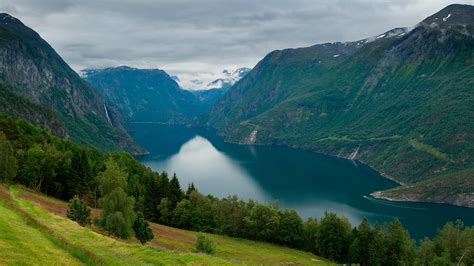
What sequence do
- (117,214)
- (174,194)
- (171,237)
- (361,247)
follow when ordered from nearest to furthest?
(117,214)
(171,237)
(361,247)
(174,194)

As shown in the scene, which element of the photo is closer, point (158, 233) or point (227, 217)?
point (158, 233)

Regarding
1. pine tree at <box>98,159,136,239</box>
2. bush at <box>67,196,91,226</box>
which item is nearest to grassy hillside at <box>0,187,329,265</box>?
bush at <box>67,196,91,226</box>

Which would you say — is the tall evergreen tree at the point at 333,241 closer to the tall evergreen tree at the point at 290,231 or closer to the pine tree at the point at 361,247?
the pine tree at the point at 361,247

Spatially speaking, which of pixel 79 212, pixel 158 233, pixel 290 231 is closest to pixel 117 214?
pixel 79 212

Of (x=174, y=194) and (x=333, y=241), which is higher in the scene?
(x=174, y=194)

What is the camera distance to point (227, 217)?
10138 centimetres

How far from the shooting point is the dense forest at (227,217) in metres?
89.1

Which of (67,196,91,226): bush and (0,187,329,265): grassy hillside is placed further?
(67,196,91,226): bush

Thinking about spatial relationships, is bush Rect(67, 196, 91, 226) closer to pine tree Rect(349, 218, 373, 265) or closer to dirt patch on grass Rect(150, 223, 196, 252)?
A: dirt patch on grass Rect(150, 223, 196, 252)

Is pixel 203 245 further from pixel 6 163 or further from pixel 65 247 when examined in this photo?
pixel 6 163

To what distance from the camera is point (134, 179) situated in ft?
365

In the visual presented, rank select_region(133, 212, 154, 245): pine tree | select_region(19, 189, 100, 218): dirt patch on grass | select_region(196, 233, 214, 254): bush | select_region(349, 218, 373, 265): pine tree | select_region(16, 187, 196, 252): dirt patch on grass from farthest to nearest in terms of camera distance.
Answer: select_region(349, 218, 373, 265): pine tree, select_region(16, 187, 196, 252): dirt patch on grass, select_region(133, 212, 154, 245): pine tree, select_region(19, 189, 100, 218): dirt patch on grass, select_region(196, 233, 214, 254): bush

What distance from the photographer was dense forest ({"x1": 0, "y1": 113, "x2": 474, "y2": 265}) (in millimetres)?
89062

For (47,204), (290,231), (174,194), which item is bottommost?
(290,231)
